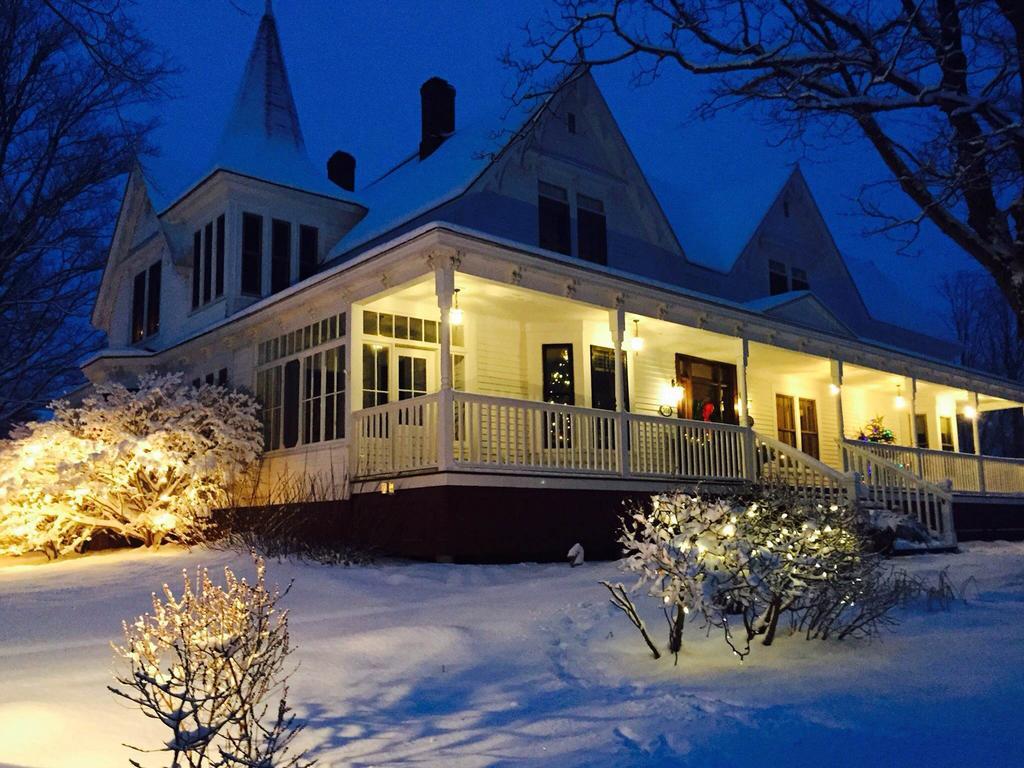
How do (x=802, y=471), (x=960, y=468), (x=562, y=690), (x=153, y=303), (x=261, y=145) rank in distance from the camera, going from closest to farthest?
(x=562, y=690)
(x=802, y=471)
(x=261, y=145)
(x=960, y=468)
(x=153, y=303)

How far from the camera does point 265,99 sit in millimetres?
21453

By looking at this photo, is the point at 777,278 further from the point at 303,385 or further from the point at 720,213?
the point at 303,385

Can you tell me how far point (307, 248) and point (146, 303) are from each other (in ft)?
18.7

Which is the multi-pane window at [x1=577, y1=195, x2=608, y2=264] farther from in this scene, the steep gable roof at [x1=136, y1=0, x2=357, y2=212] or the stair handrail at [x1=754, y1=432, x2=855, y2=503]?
the steep gable roof at [x1=136, y1=0, x2=357, y2=212]

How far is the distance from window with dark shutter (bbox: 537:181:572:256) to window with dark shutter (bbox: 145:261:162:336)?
1008 centimetres

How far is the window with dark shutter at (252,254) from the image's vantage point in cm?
1870

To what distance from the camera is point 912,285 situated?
3445 inches

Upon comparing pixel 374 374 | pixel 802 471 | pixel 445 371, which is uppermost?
pixel 374 374

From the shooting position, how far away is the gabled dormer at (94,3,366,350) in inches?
739

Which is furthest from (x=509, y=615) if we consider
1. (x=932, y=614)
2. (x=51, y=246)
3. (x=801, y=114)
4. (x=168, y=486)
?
(x=51, y=246)

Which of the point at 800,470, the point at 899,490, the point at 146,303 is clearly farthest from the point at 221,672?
the point at 146,303

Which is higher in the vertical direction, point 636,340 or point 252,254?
point 252,254

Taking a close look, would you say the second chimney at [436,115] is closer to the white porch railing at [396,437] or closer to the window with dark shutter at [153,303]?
the window with dark shutter at [153,303]

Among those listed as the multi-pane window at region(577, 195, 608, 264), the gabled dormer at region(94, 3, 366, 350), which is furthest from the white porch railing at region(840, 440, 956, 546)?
the gabled dormer at region(94, 3, 366, 350)
